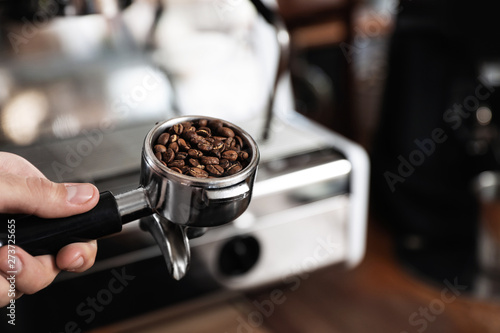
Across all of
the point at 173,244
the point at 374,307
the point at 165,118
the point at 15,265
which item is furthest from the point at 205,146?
the point at 374,307

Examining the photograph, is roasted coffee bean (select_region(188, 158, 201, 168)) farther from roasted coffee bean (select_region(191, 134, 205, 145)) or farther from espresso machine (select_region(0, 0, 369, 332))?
espresso machine (select_region(0, 0, 369, 332))

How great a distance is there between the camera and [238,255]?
903mm

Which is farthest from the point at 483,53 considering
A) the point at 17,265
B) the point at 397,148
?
the point at 17,265

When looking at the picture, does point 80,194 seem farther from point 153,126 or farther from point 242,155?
point 153,126

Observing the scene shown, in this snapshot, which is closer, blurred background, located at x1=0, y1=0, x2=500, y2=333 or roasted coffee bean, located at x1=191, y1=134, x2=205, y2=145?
roasted coffee bean, located at x1=191, y1=134, x2=205, y2=145

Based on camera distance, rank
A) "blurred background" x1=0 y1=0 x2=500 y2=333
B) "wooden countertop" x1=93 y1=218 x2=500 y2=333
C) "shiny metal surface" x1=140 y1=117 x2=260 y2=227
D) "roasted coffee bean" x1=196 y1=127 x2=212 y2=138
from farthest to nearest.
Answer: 1. "wooden countertop" x1=93 y1=218 x2=500 y2=333
2. "blurred background" x1=0 y1=0 x2=500 y2=333
3. "roasted coffee bean" x1=196 y1=127 x2=212 y2=138
4. "shiny metal surface" x1=140 y1=117 x2=260 y2=227

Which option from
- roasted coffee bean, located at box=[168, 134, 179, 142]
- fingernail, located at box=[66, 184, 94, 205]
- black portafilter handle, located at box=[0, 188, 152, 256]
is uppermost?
roasted coffee bean, located at box=[168, 134, 179, 142]

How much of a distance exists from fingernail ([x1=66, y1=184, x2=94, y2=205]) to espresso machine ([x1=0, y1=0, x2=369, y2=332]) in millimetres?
213

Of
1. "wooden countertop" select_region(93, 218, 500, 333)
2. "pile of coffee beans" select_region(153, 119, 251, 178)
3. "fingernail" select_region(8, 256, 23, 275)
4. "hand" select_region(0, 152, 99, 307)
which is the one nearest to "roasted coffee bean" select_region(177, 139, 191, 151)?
"pile of coffee beans" select_region(153, 119, 251, 178)

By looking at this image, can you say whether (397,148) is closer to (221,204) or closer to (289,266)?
(289,266)

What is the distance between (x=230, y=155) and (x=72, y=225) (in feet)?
0.60

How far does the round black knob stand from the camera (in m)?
0.90

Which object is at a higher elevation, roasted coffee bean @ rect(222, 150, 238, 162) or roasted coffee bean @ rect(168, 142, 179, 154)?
roasted coffee bean @ rect(168, 142, 179, 154)

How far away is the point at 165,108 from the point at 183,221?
1.53 ft
